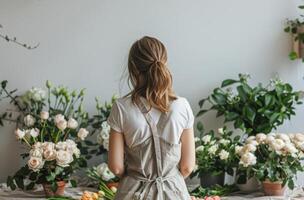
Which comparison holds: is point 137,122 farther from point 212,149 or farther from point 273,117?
point 273,117

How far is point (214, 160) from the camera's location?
9.50ft

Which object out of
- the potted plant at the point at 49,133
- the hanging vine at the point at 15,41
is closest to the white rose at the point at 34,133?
the potted plant at the point at 49,133

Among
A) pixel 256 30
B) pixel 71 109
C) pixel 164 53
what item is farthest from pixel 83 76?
pixel 164 53

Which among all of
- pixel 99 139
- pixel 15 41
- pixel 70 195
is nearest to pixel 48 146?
pixel 70 195

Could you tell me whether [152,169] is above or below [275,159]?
above

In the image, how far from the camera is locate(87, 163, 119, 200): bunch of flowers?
2.72 metres

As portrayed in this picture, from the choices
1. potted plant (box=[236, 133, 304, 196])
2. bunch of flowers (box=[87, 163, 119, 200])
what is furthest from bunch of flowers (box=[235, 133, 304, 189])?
bunch of flowers (box=[87, 163, 119, 200])

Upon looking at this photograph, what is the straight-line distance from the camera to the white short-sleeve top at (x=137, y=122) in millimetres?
1851

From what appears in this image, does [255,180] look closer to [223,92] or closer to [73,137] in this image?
[223,92]

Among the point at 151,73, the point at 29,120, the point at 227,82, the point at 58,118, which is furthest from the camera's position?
the point at 227,82

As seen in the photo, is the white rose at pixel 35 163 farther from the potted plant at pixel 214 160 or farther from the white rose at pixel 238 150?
the white rose at pixel 238 150

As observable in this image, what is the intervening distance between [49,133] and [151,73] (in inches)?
48.0

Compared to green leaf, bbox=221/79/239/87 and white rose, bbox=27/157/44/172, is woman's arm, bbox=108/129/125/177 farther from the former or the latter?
green leaf, bbox=221/79/239/87

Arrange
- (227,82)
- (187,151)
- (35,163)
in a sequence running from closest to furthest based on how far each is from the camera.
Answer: (187,151) < (35,163) < (227,82)
